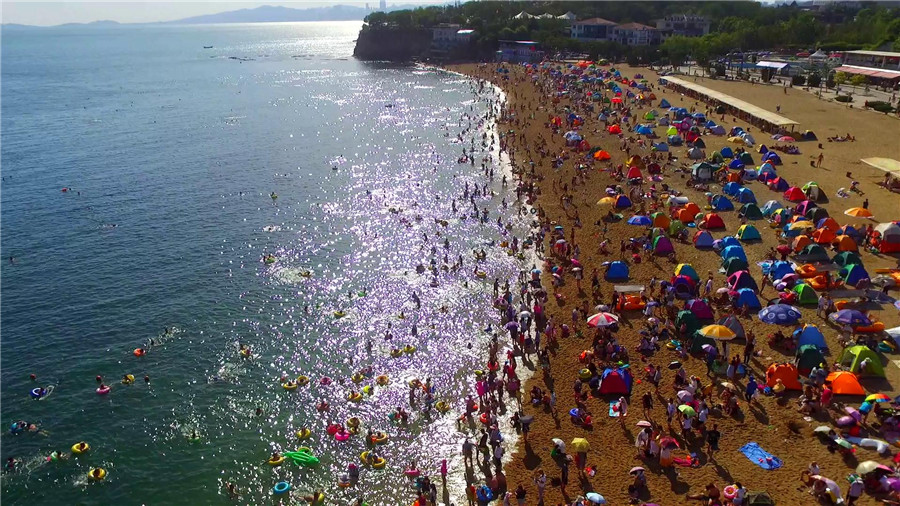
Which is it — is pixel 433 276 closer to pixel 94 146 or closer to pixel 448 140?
pixel 448 140

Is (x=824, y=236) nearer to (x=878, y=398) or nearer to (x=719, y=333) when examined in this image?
(x=719, y=333)

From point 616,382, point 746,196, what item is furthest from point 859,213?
point 616,382

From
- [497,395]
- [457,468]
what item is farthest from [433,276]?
[457,468]

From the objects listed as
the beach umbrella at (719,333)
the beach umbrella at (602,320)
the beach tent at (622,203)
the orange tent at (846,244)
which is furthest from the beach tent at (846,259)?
the beach tent at (622,203)

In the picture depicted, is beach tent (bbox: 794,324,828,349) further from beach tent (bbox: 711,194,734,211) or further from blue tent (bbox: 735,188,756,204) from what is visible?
blue tent (bbox: 735,188,756,204)

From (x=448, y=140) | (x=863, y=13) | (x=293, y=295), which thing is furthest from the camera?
(x=863, y=13)

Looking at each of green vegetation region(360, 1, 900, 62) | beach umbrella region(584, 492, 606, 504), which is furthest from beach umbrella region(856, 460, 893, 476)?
green vegetation region(360, 1, 900, 62)
